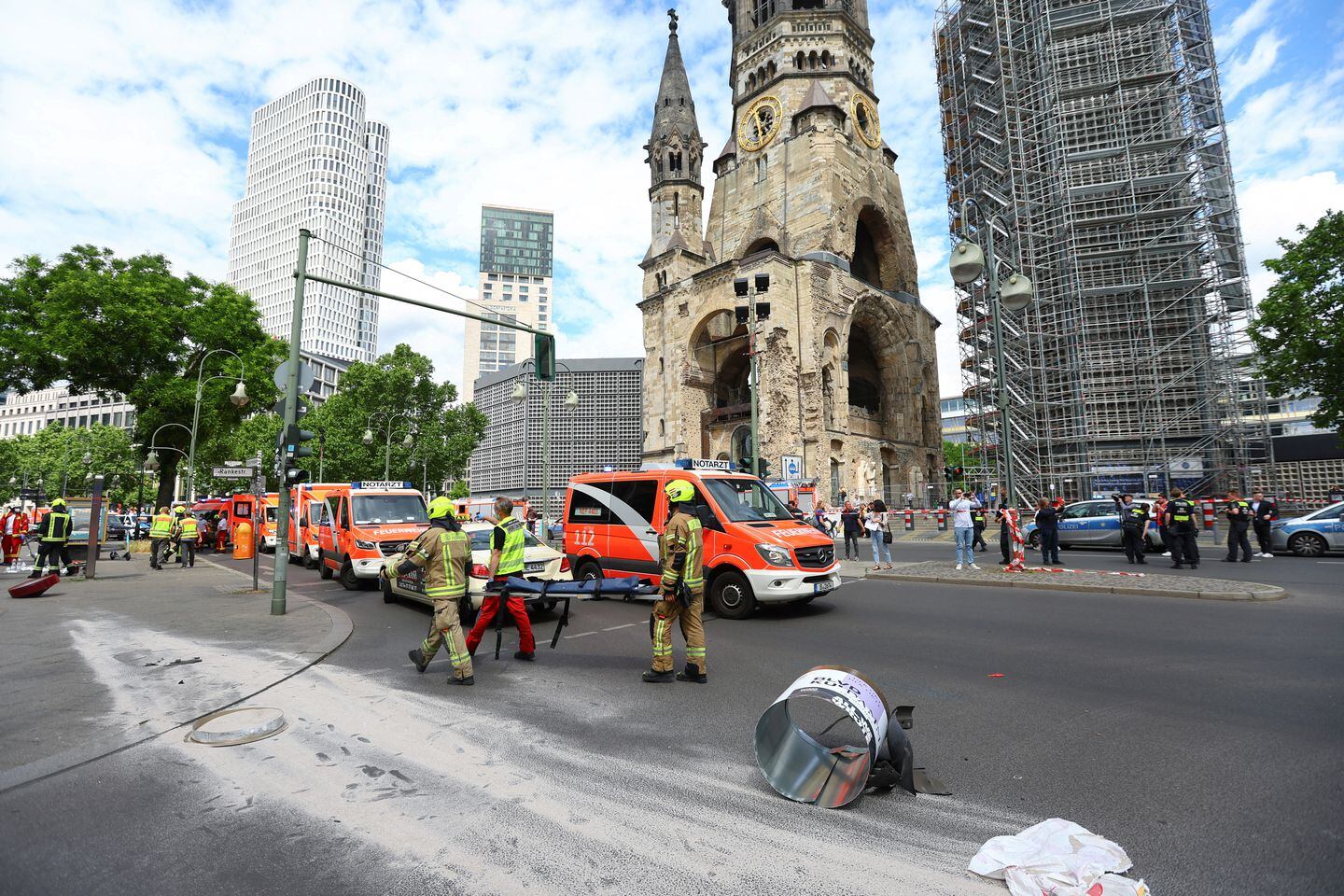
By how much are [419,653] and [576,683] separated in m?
1.65

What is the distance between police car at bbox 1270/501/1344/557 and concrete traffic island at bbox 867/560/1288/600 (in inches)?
283

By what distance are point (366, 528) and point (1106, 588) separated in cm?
1363

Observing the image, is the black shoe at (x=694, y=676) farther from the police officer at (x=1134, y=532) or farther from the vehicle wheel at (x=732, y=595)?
the police officer at (x=1134, y=532)

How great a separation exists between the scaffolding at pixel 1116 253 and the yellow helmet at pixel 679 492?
31.2m

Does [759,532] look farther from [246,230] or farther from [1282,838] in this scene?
[246,230]

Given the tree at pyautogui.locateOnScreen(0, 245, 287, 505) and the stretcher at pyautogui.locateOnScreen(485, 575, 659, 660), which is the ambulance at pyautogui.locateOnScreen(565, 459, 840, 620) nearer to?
the stretcher at pyautogui.locateOnScreen(485, 575, 659, 660)

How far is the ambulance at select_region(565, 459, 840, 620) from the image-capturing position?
8719 mm

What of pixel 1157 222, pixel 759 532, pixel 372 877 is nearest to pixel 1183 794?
pixel 372 877

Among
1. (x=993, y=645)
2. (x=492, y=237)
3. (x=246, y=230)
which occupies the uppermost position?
(x=492, y=237)

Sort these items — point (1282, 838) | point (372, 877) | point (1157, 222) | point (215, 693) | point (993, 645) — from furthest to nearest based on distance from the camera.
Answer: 1. point (1157, 222)
2. point (993, 645)
3. point (215, 693)
4. point (1282, 838)
5. point (372, 877)

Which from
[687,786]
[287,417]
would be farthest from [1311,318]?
[287,417]

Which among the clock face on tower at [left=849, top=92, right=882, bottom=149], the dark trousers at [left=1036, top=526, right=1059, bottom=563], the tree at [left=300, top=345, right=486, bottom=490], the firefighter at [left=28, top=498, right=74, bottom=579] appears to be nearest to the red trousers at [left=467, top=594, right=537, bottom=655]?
the firefighter at [left=28, top=498, right=74, bottom=579]

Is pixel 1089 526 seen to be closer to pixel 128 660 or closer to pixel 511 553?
pixel 511 553

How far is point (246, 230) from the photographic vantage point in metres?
119
